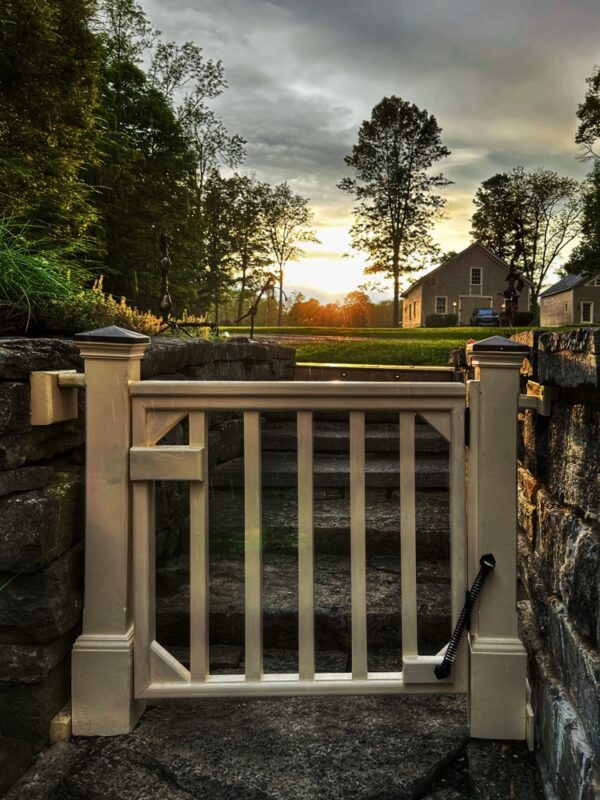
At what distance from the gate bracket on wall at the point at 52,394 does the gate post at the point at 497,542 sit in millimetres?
1252

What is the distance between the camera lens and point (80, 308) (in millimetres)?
2467

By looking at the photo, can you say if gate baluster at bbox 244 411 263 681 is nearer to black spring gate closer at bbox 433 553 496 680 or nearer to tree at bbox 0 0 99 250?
black spring gate closer at bbox 433 553 496 680

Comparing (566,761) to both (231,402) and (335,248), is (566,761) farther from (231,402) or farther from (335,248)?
(335,248)

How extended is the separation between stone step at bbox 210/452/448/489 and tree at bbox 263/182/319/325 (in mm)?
29406

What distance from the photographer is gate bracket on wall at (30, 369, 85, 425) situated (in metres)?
1.58

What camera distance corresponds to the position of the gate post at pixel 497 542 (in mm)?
1628

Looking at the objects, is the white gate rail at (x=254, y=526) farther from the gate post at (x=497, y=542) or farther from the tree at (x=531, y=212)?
the tree at (x=531, y=212)

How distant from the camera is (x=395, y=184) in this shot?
30.3 meters

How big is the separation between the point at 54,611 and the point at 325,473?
6.72 feet

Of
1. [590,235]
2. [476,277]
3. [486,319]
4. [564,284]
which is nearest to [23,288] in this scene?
[590,235]

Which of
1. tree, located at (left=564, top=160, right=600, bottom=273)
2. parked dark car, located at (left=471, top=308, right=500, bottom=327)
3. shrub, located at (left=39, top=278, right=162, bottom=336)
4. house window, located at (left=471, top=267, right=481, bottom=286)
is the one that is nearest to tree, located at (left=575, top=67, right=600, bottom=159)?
tree, located at (left=564, top=160, right=600, bottom=273)

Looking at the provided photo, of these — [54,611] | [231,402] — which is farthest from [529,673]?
[54,611]

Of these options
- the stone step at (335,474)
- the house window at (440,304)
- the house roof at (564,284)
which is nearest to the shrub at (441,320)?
the house window at (440,304)

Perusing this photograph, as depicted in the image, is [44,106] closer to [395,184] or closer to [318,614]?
[318,614]
